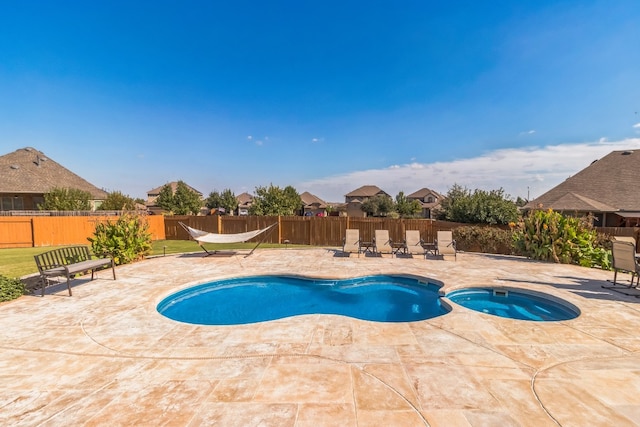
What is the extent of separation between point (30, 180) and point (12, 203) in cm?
207

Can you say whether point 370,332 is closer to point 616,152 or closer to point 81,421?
point 81,421

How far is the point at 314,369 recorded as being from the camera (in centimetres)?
336

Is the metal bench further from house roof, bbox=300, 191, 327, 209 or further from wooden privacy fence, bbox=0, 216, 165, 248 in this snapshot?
house roof, bbox=300, 191, 327, 209

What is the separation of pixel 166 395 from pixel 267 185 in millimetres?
23449

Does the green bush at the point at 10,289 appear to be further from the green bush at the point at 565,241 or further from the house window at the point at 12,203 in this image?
the house window at the point at 12,203

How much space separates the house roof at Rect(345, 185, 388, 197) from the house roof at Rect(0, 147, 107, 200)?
144 ft

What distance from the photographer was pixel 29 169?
23891mm

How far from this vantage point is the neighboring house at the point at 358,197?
56.5 m

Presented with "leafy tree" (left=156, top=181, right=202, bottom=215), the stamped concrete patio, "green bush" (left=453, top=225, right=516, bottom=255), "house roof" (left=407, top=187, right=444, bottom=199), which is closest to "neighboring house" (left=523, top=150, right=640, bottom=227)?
"green bush" (left=453, top=225, right=516, bottom=255)

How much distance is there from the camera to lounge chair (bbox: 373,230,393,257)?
37.6 ft

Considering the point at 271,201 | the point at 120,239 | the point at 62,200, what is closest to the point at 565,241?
the point at 120,239

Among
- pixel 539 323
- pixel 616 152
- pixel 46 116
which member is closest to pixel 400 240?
pixel 539 323

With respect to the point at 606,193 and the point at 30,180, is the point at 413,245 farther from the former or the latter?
the point at 30,180

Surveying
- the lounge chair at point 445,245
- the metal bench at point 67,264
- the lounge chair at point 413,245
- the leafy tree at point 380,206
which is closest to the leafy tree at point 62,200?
the metal bench at point 67,264
